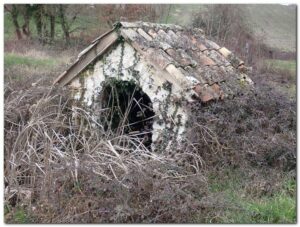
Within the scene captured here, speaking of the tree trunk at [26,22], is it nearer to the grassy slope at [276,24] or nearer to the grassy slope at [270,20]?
the grassy slope at [270,20]

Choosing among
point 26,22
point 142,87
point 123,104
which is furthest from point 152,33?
point 26,22

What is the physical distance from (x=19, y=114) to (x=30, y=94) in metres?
0.65

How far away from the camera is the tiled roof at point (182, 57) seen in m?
5.99

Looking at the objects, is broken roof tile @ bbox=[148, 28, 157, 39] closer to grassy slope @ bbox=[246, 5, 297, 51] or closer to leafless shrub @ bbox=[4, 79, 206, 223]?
leafless shrub @ bbox=[4, 79, 206, 223]

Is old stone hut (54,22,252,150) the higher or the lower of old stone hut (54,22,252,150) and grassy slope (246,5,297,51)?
the lower

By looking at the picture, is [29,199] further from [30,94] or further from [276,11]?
[276,11]

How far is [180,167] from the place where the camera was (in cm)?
509

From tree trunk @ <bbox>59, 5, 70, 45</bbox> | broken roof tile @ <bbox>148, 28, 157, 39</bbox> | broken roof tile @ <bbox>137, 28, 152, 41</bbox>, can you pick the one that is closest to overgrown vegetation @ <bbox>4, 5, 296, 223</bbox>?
broken roof tile @ <bbox>137, 28, 152, 41</bbox>

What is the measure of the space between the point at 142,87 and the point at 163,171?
5.62 ft

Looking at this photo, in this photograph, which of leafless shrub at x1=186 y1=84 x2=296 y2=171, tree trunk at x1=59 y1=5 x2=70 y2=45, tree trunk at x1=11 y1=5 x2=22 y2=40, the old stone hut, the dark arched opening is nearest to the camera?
leafless shrub at x1=186 y1=84 x2=296 y2=171

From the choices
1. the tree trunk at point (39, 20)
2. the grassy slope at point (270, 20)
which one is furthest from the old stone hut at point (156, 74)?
the tree trunk at point (39, 20)

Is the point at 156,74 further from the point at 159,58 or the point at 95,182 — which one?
the point at 95,182

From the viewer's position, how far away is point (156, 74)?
20.1ft

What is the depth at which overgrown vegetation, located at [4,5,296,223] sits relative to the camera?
4.36 m
